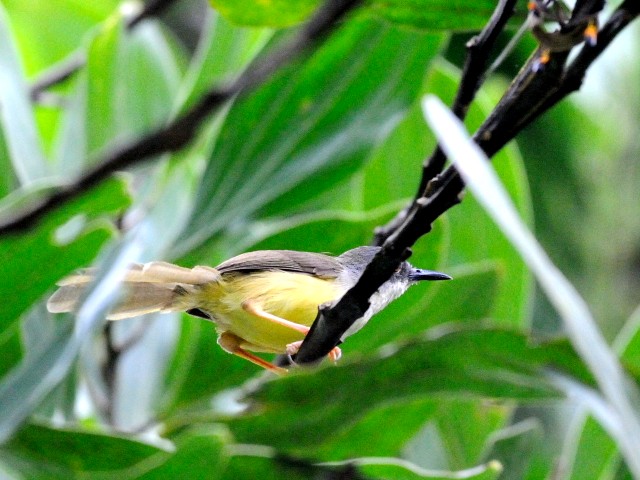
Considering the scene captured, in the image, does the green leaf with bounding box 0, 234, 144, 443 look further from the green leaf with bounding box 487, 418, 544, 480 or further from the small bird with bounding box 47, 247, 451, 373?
the green leaf with bounding box 487, 418, 544, 480

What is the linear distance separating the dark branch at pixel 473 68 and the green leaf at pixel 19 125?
4.48ft

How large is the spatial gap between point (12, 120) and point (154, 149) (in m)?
1.60

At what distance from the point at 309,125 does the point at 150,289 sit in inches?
23.0

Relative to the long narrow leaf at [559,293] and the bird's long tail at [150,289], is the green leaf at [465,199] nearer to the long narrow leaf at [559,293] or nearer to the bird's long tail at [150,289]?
the bird's long tail at [150,289]

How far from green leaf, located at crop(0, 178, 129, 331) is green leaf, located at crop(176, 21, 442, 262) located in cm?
16

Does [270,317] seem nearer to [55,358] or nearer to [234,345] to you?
[234,345]

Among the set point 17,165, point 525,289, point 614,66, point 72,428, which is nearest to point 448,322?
point 525,289

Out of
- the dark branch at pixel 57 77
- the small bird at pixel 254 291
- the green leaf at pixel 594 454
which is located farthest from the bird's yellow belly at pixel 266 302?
the dark branch at pixel 57 77

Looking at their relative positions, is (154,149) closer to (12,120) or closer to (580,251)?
(12,120)

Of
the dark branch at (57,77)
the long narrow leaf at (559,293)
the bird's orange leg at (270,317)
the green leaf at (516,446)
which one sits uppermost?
the dark branch at (57,77)

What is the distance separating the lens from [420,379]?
161 centimetres

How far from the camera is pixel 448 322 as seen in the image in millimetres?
1958

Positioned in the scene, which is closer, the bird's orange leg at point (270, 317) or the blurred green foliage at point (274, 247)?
the bird's orange leg at point (270, 317)

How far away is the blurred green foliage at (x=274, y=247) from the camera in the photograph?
56.1 inches
